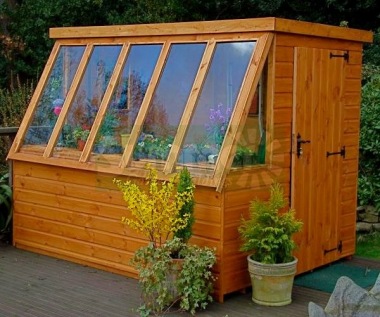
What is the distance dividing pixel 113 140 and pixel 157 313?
1.93 metres

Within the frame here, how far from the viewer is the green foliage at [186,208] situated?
5.78 meters

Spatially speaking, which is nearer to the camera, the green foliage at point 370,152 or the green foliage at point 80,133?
the green foliage at point 80,133

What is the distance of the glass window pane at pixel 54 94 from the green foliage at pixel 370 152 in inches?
143

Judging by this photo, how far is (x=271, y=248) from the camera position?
19.0 feet

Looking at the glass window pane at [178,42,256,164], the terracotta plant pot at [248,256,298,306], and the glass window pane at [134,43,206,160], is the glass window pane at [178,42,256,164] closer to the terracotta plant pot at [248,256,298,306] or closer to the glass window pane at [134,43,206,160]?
the glass window pane at [134,43,206,160]

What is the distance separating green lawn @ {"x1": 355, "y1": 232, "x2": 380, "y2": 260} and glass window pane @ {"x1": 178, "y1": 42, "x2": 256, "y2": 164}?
8.12ft

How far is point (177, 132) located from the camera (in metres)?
6.34

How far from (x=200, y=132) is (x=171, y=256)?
1.10 metres

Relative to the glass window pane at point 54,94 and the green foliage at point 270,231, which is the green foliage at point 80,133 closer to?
the glass window pane at point 54,94

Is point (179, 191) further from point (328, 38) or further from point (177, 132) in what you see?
point (328, 38)

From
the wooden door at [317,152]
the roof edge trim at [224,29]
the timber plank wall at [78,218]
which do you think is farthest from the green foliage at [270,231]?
the roof edge trim at [224,29]

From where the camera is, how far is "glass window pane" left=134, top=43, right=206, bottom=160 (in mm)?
6434

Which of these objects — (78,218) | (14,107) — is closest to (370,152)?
(78,218)

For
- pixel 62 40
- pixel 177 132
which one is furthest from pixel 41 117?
pixel 177 132
